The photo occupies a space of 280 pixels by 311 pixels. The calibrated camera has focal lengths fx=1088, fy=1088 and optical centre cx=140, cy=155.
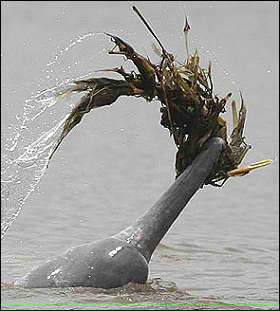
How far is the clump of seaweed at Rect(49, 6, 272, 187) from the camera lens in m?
5.83

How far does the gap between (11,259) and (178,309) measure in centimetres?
191

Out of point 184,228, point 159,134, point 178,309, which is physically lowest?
point 178,309

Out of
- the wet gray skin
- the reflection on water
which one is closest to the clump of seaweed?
the wet gray skin

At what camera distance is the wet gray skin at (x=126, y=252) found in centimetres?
592

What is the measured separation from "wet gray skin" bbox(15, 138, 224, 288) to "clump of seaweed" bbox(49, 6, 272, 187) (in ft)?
0.31

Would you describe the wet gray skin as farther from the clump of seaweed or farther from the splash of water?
the splash of water

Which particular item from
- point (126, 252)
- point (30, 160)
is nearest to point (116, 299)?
point (126, 252)

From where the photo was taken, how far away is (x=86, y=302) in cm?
561

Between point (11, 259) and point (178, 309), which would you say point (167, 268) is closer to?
point (11, 259)

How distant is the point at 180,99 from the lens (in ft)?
19.5

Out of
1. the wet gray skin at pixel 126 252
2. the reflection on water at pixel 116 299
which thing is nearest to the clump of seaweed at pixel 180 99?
the wet gray skin at pixel 126 252

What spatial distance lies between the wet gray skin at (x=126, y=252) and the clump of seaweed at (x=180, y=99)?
0.31 ft

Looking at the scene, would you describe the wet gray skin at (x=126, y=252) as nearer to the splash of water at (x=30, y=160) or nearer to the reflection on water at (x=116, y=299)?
the reflection on water at (x=116, y=299)

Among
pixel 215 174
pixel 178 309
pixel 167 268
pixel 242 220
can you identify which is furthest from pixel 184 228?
Answer: pixel 178 309
